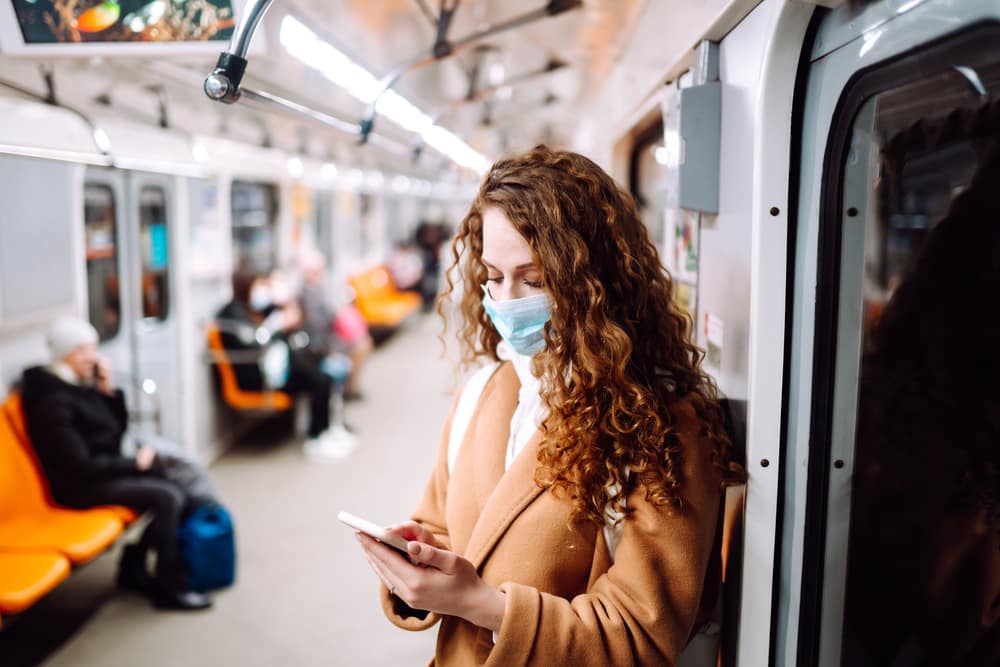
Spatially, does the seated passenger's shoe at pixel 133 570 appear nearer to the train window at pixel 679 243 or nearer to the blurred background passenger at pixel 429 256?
the train window at pixel 679 243

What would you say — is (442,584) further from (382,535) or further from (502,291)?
(502,291)

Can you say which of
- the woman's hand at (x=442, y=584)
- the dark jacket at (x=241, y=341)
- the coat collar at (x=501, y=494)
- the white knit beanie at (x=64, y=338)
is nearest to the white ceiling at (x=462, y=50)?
the coat collar at (x=501, y=494)

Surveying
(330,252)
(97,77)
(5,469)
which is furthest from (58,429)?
(330,252)

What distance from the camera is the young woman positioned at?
1.41 meters

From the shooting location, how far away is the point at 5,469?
3934 millimetres

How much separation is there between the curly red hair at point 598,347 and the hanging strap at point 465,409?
253mm

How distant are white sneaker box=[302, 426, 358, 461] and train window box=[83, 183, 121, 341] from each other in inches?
83.6

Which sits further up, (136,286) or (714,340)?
(136,286)

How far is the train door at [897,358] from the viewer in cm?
131

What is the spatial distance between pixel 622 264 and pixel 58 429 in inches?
140

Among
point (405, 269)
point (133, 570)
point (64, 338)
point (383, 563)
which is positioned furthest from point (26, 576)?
point (405, 269)

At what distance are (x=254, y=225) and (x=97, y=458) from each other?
4.11 meters

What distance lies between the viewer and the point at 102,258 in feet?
16.9

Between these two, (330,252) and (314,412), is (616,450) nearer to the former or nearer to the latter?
(314,412)
